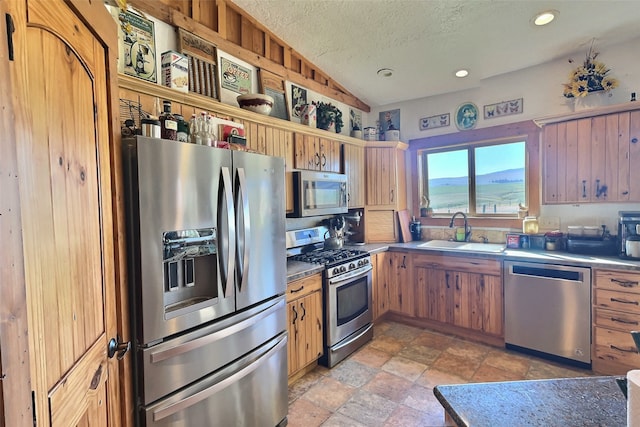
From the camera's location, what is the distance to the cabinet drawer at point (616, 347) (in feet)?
7.86

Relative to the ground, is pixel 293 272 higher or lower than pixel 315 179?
lower

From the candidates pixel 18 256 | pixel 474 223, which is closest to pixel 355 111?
pixel 474 223

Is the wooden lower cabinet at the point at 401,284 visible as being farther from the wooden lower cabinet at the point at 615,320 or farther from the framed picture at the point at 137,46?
the framed picture at the point at 137,46

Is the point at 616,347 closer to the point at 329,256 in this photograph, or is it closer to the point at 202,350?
the point at 329,256

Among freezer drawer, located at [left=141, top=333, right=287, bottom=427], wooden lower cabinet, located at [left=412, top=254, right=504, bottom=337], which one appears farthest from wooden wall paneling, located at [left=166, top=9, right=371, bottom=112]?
freezer drawer, located at [left=141, top=333, right=287, bottom=427]


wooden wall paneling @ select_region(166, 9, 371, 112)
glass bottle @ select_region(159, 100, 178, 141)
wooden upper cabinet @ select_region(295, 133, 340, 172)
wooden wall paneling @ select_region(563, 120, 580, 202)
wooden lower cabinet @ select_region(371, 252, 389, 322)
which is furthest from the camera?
wooden lower cabinet @ select_region(371, 252, 389, 322)

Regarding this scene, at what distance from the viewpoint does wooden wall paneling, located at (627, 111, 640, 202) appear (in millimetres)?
2547

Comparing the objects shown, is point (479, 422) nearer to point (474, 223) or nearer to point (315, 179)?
point (315, 179)

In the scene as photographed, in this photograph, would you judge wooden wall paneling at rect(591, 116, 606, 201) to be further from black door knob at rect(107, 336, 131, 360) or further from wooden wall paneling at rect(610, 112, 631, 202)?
black door knob at rect(107, 336, 131, 360)

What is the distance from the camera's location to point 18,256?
2.12 ft

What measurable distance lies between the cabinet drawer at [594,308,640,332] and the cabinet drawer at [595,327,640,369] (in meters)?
0.04

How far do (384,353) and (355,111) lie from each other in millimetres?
2951

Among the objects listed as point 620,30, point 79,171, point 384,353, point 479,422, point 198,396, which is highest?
point 620,30

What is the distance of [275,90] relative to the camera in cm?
304
